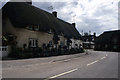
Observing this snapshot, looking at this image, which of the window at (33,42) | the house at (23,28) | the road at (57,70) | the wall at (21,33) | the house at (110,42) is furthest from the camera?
the house at (110,42)

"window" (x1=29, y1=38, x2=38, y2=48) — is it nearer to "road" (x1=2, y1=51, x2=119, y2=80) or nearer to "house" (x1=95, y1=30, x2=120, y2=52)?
"road" (x1=2, y1=51, x2=119, y2=80)

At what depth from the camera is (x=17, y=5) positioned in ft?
71.5

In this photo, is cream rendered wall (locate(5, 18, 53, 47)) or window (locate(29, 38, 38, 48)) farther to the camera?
window (locate(29, 38, 38, 48))

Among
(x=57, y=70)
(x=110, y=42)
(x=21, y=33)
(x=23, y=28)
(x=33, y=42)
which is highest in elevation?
(x=23, y=28)

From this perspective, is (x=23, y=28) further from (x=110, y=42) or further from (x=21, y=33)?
(x=110, y=42)

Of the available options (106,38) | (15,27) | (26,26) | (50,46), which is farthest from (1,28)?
(106,38)

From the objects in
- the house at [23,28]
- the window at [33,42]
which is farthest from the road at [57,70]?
the window at [33,42]

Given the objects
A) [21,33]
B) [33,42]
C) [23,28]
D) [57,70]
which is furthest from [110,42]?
[57,70]

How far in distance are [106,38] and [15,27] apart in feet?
169

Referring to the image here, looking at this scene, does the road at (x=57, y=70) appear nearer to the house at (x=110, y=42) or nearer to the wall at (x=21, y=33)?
the wall at (x=21, y=33)

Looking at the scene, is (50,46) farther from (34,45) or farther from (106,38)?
(106,38)

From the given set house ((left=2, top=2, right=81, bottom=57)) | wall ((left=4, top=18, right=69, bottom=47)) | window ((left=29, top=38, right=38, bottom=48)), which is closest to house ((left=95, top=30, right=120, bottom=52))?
house ((left=2, top=2, right=81, bottom=57))

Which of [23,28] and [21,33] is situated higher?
[23,28]

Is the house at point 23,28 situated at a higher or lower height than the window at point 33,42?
higher
